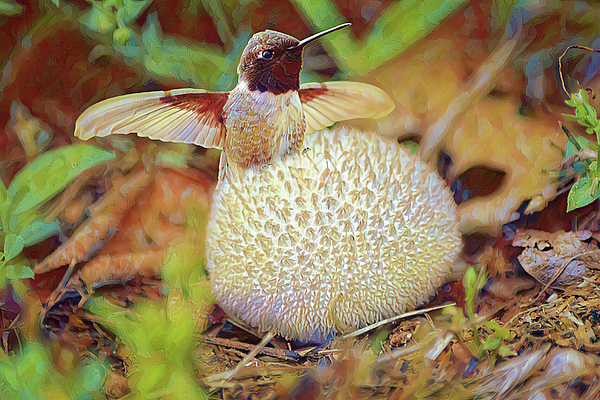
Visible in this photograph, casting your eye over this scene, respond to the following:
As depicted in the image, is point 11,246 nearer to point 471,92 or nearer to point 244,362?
point 244,362

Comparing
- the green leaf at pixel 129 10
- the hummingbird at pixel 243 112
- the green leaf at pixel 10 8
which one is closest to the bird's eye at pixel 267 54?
the hummingbird at pixel 243 112

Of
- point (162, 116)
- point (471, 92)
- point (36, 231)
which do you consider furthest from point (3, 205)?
point (471, 92)

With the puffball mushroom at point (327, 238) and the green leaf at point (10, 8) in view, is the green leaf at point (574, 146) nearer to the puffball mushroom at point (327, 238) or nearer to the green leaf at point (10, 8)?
the puffball mushroom at point (327, 238)

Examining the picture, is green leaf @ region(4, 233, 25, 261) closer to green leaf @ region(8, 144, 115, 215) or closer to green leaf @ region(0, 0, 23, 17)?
green leaf @ region(8, 144, 115, 215)

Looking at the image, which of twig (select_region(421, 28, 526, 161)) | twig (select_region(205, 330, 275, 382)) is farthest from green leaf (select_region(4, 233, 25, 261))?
twig (select_region(421, 28, 526, 161))

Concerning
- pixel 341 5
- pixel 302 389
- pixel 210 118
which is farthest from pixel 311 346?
pixel 341 5

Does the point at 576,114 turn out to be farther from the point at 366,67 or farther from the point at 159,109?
the point at 159,109

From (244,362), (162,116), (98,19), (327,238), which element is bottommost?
(244,362)
